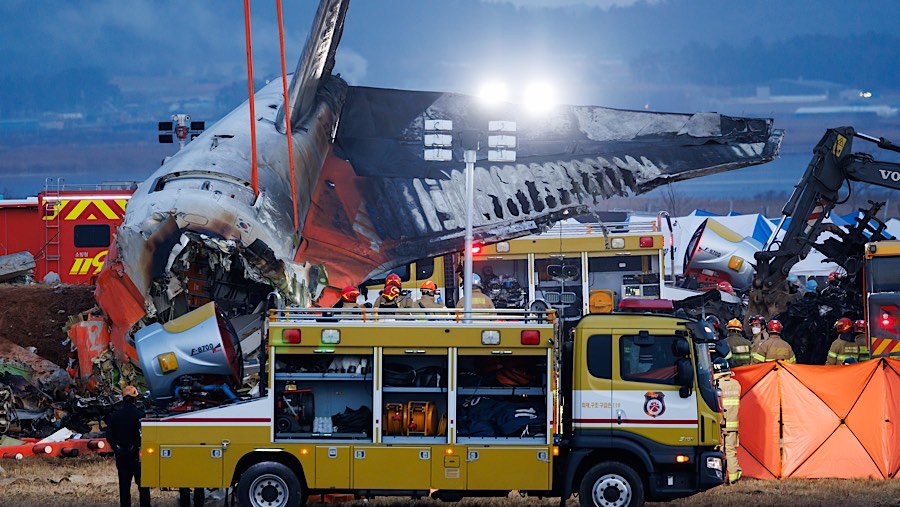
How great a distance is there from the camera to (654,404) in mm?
13203

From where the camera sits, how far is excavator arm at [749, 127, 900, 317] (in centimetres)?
2783

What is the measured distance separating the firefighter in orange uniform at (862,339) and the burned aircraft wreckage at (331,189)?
239 inches

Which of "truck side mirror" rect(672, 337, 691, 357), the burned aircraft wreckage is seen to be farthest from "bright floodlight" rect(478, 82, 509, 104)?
"truck side mirror" rect(672, 337, 691, 357)

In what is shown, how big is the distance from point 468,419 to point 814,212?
16483 millimetres

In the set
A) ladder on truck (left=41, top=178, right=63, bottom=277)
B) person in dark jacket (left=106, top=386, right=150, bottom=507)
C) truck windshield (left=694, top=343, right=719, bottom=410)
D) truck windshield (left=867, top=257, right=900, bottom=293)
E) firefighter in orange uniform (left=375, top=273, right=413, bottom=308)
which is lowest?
person in dark jacket (left=106, top=386, right=150, bottom=507)

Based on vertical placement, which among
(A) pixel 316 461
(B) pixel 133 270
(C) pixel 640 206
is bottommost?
(A) pixel 316 461

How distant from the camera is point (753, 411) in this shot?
17.7 m

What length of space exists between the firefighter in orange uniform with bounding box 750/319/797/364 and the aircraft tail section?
9616mm

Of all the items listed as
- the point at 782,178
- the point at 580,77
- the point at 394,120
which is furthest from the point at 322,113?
the point at 580,77

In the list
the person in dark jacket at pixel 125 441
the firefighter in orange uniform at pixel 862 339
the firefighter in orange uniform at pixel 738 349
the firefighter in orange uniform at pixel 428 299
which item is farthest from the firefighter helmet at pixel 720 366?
the firefighter in orange uniform at pixel 862 339

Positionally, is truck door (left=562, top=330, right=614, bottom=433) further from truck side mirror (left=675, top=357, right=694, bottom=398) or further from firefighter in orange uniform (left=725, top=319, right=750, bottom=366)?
firefighter in orange uniform (left=725, top=319, right=750, bottom=366)

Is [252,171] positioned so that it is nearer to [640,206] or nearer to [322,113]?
[322,113]

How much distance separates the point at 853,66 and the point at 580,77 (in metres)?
34.2

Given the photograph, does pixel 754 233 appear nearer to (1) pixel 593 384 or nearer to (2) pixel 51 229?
(2) pixel 51 229
